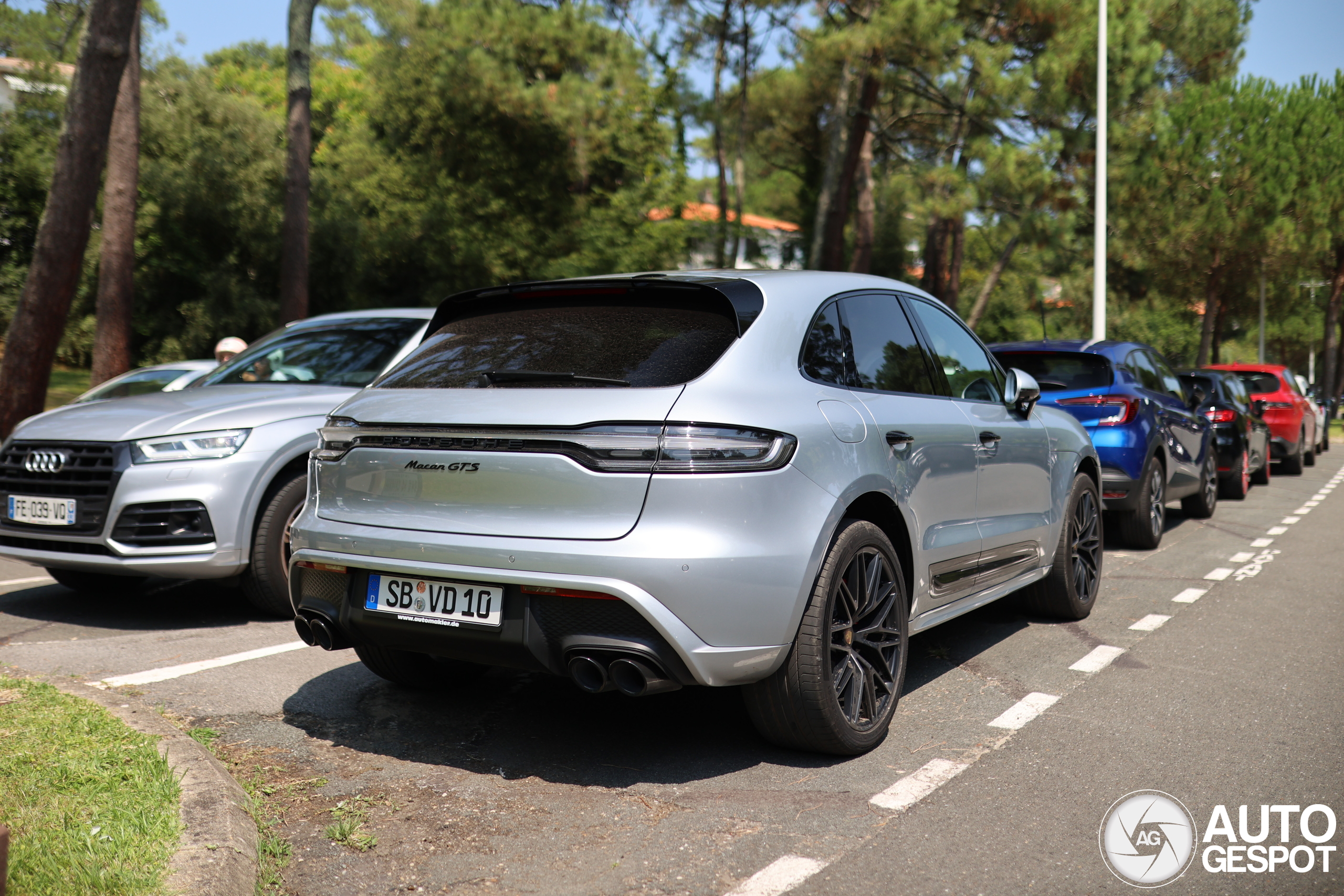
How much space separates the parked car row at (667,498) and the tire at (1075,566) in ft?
1.72

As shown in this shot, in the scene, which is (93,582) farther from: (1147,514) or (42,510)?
(1147,514)

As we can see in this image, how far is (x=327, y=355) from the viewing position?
7.15 m

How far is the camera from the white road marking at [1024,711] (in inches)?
176


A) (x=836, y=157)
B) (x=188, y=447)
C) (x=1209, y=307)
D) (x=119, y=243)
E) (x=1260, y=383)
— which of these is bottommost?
(x=188, y=447)

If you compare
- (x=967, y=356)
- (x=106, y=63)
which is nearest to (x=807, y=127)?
(x=106, y=63)

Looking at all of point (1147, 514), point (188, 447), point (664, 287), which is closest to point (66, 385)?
point (188, 447)

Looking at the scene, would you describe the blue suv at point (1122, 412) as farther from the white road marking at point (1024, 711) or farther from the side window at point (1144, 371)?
the white road marking at point (1024, 711)

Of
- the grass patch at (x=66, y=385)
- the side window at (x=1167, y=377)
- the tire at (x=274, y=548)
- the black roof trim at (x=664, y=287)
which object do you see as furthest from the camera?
the grass patch at (x=66, y=385)

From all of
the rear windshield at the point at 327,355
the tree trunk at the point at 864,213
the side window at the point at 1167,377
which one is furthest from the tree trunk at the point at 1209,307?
the rear windshield at the point at 327,355

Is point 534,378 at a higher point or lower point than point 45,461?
higher

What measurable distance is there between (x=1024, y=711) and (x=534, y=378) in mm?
2449

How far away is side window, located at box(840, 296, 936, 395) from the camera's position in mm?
4375

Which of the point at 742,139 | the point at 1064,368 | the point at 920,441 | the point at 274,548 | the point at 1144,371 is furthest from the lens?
the point at 742,139

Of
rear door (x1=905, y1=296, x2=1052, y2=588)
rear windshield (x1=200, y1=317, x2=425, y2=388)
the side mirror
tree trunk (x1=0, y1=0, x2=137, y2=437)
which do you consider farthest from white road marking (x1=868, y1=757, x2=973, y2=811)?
tree trunk (x1=0, y1=0, x2=137, y2=437)
